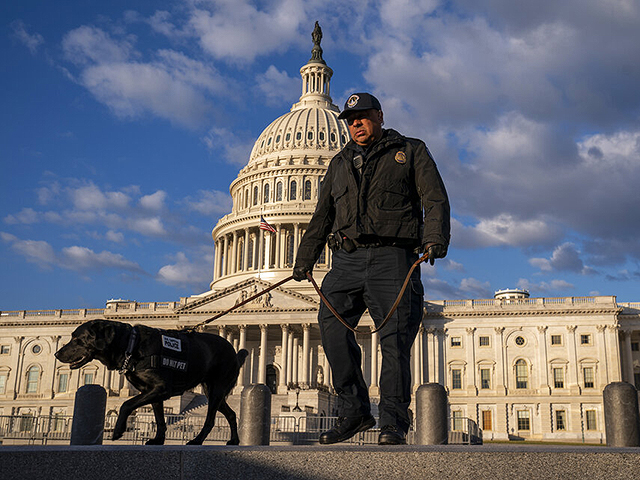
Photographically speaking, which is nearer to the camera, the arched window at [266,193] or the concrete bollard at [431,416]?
the concrete bollard at [431,416]

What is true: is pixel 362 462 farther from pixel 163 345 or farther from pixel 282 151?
pixel 282 151

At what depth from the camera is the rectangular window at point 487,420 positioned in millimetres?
74625

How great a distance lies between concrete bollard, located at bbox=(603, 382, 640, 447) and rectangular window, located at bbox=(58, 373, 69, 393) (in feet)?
255

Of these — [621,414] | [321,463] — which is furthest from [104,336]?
[621,414]

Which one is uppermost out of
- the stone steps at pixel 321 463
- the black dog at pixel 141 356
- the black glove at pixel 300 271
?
the black glove at pixel 300 271

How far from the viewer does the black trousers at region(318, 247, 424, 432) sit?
8.52m

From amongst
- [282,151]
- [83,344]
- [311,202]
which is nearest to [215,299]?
[311,202]

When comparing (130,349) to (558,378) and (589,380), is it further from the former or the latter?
(589,380)

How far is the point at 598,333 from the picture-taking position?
74.9m

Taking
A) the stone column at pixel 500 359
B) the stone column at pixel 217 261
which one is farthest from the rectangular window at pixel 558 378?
the stone column at pixel 217 261

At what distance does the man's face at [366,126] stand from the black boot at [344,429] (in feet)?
10.9

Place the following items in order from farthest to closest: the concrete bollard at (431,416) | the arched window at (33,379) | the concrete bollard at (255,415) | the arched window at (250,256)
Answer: the arched window at (250,256), the arched window at (33,379), the concrete bollard at (431,416), the concrete bollard at (255,415)

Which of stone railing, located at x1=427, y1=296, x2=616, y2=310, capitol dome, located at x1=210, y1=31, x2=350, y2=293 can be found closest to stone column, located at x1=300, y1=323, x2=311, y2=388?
capitol dome, located at x1=210, y1=31, x2=350, y2=293

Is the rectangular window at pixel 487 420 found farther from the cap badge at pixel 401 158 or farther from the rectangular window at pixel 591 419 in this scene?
the cap badge at pixel 401 158
